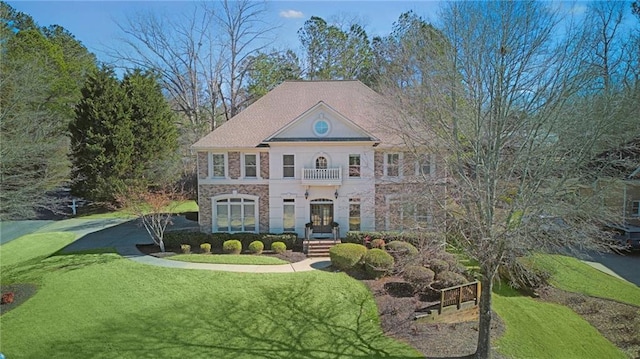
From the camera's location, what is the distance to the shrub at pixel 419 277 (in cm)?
1427

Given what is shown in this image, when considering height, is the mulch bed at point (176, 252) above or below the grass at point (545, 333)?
above

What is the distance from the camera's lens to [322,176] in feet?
65.4

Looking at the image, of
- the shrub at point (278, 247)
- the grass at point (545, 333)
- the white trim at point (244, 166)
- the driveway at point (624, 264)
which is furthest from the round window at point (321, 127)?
the driveway at point (624, 264)

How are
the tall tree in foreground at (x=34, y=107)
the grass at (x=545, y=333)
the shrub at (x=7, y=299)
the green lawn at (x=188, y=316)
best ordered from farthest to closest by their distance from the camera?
the tall tree in foreground at (x=34, y=107) → the shrub at (x=7, y=299) → the grass at (x=545, y=333) → the green lawn at (x=188, y=316)

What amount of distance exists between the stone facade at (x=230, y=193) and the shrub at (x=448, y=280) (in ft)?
32.4

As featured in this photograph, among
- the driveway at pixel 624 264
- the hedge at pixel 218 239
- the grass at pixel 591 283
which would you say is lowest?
the grass at pixel 591 283

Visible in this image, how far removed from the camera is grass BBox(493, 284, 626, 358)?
11258mm

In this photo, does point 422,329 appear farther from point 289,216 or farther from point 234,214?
point 234,214

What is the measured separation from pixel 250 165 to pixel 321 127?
4484 mm

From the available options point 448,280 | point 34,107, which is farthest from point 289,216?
point 34,107

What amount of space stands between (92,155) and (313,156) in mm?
17909

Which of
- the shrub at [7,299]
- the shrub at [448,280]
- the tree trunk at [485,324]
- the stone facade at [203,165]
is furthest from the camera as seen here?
the stone facade at [203,165]

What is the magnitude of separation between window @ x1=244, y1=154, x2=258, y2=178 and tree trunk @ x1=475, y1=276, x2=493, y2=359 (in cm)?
1345

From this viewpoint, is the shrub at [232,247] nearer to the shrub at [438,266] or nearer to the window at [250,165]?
the window at [250,165]
